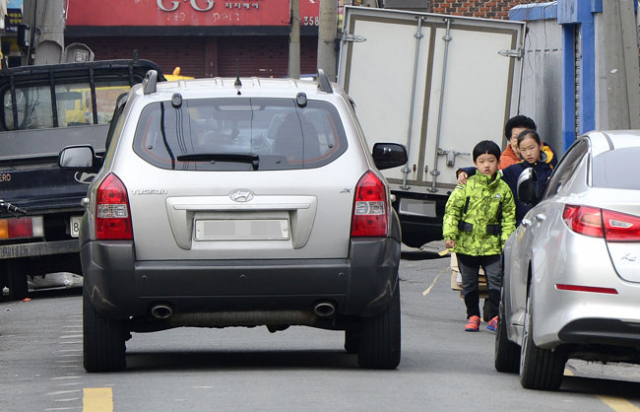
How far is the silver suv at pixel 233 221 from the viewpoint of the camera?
812cm

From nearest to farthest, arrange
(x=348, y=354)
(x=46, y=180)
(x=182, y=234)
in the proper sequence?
(x=182, y=234), (x=348, y=354), (x=46, y=180)

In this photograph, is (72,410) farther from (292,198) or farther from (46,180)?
(46,180)

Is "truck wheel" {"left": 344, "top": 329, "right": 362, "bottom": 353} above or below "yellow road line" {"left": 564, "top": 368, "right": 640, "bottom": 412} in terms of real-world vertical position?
below

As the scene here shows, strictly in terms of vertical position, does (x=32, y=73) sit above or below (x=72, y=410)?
above

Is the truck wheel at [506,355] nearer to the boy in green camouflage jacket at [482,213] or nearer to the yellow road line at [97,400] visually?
the yellow road line at [97,400]

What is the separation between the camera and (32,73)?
15914 mm

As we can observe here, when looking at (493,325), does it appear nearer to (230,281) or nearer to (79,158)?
(79,158)

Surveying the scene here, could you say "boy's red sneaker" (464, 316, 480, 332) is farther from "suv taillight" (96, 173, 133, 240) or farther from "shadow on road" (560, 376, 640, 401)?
"suv taillight" (96, 173, 133, 240)

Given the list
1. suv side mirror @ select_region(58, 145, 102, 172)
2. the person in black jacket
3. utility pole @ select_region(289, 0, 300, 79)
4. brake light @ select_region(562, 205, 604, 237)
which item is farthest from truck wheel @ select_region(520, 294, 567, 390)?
utility pole @ select_region(289, 0, 300, 79)

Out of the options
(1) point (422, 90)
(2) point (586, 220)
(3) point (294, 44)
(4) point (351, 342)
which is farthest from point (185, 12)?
(2) point (586, 220)

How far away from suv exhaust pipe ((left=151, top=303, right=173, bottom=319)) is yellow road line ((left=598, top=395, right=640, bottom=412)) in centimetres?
229

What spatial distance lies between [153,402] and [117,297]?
973 millimetres

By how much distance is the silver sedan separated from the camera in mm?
7141

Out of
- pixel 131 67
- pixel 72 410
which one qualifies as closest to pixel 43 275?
pixel 131 67
